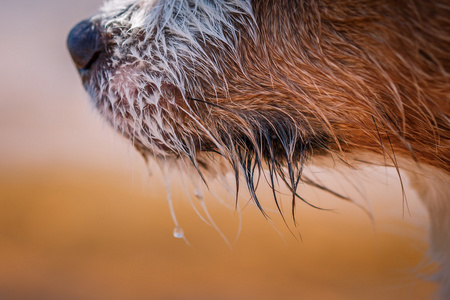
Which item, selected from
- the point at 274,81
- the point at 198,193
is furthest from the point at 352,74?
the point at 198,193

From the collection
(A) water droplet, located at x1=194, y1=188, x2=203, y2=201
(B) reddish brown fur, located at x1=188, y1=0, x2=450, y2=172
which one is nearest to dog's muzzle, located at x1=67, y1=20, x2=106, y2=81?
(B) reddish brown fur, located at x1=188, y1=0, x2=450, y2=172

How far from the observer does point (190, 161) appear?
4.13 ft

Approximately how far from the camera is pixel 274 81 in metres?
1.06

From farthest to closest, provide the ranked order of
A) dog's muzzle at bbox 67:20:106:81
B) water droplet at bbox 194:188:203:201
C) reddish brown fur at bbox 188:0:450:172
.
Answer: water droplet at bbox 194:188:203:201, dog's muzzle at bbox 67:20:106:81, reddish brown fur at bbox 188:0:450:172

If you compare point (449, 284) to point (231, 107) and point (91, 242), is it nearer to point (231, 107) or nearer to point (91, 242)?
point (231, 107)

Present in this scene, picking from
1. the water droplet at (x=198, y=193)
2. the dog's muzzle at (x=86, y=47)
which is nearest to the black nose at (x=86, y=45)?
the dog's muzzle at (x=86, y=47)

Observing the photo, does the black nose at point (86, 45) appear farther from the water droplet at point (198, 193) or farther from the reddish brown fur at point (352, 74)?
the water droplet at point (198, 193)

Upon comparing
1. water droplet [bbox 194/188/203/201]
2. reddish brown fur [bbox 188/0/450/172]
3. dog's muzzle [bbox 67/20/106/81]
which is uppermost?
dog's muzzle [bbox 67/20/106/81]

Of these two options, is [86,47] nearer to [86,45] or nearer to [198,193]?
[86,45]

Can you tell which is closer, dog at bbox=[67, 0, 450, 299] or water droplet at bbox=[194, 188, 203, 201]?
dog at bbox=[67, 0, 450, 299]

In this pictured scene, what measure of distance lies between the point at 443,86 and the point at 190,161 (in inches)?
28.6

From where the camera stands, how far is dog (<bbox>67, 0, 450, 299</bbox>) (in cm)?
90

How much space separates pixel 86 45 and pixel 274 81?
0.62 m

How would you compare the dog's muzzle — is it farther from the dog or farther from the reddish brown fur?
the reddish brown fur
